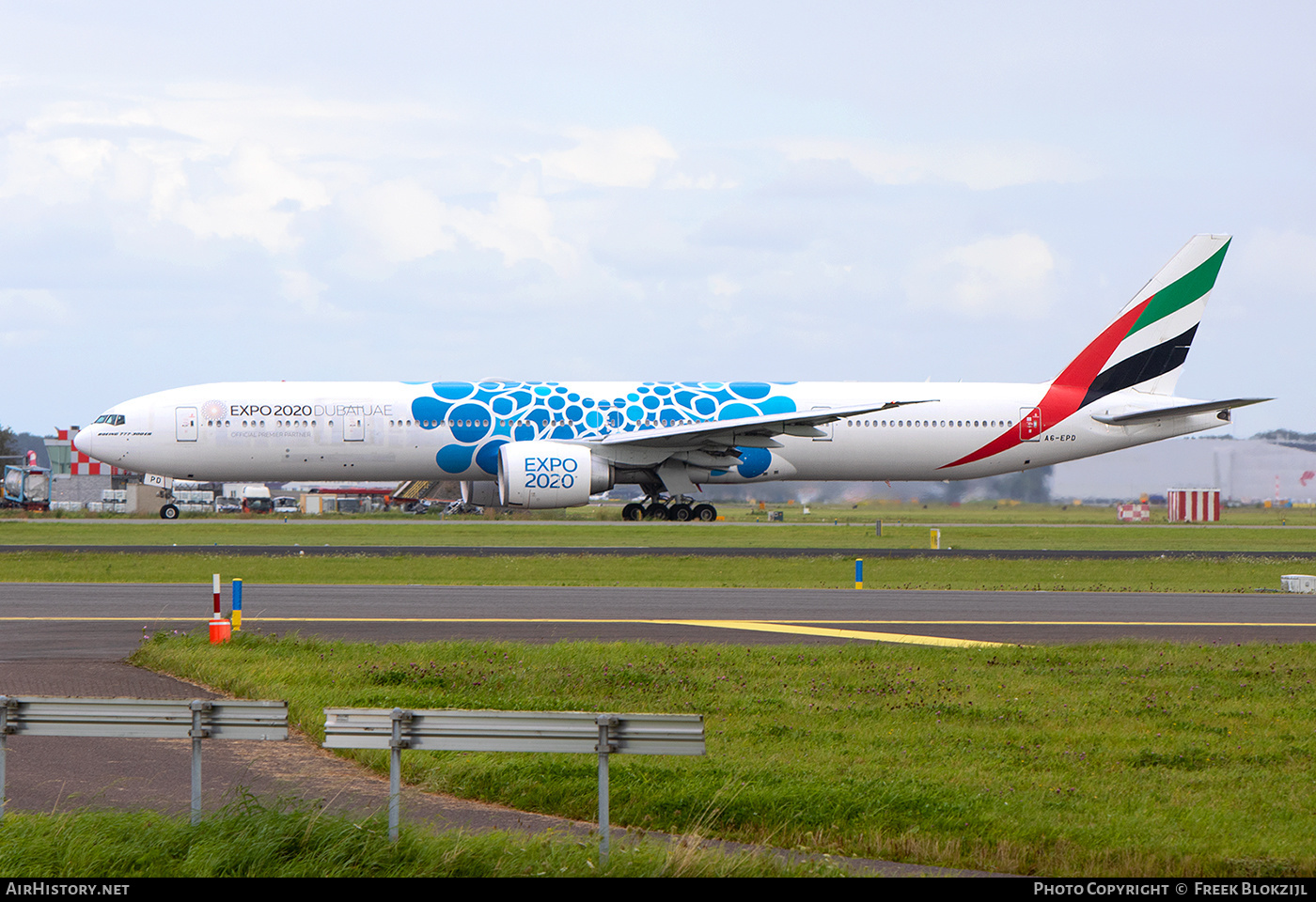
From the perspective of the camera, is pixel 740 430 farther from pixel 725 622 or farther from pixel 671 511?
pixel 725 622

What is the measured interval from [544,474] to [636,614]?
18.7 meters

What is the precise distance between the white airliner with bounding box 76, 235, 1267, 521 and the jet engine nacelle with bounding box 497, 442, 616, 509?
48 mm

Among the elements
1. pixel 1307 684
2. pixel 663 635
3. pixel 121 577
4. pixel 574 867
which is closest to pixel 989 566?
pixel 663 635

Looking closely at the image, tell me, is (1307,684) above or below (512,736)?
below

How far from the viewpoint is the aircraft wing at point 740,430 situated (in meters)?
37.8

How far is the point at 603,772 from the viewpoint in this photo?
20.3 feet

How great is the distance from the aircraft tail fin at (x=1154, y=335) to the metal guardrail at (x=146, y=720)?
3977cm

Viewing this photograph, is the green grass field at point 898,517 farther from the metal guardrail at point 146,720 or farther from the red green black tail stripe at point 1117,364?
the metal guardrail at point 146,720

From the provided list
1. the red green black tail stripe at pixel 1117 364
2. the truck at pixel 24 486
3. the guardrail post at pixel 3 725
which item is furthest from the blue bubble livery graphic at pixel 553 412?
the truck at pixel 24 486

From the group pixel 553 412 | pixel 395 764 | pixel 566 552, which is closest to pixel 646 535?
pixel 553 412

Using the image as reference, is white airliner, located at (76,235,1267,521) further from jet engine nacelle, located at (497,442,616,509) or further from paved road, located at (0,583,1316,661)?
paved road, located at (0,583,1316,661)

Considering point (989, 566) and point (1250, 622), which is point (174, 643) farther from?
point (989, 566)
